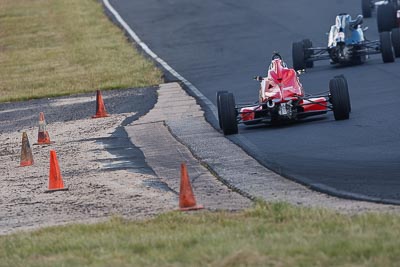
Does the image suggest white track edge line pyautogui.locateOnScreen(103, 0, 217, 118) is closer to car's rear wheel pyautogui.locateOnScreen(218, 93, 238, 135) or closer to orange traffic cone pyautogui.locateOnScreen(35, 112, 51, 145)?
car's rear wheel pyautogui.locateOnScreen(218, 93, 238, 135)

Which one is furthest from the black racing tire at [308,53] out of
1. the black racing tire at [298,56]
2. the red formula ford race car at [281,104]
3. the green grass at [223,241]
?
the green grass at [223,241]

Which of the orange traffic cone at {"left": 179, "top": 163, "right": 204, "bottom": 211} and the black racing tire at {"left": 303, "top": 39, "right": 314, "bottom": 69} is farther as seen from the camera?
the black racing tire at {"left": 303, "top": 39, "right": 314, "bottom": 69}

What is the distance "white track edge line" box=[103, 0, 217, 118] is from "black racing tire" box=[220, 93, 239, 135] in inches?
111

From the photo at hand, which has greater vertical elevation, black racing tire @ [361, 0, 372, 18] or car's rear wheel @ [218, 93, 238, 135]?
black racing tire @ [361, 0, 372, 18]

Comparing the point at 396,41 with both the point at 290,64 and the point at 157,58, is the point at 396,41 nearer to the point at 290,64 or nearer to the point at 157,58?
the point at 290,64

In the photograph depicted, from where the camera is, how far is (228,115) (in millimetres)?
17188

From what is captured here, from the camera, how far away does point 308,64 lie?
25578 mm

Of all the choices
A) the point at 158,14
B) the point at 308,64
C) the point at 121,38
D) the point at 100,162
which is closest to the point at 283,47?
the point at 308,64

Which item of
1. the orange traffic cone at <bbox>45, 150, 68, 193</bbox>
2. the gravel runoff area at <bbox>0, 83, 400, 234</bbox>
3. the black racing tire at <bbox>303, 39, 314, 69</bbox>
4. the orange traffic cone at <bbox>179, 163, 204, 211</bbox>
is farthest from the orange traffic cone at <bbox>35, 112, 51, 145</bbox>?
the orange traffic cone at <bbox>179, 163, 204, 211</bbox>

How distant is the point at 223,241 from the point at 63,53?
93.5 ft

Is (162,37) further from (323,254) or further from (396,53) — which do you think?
(323,254)

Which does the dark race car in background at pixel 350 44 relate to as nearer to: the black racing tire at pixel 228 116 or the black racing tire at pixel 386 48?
the black racing tire at pixel 386 48

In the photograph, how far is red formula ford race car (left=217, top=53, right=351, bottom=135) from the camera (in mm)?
17266

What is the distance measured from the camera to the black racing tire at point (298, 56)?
25.0 metres
